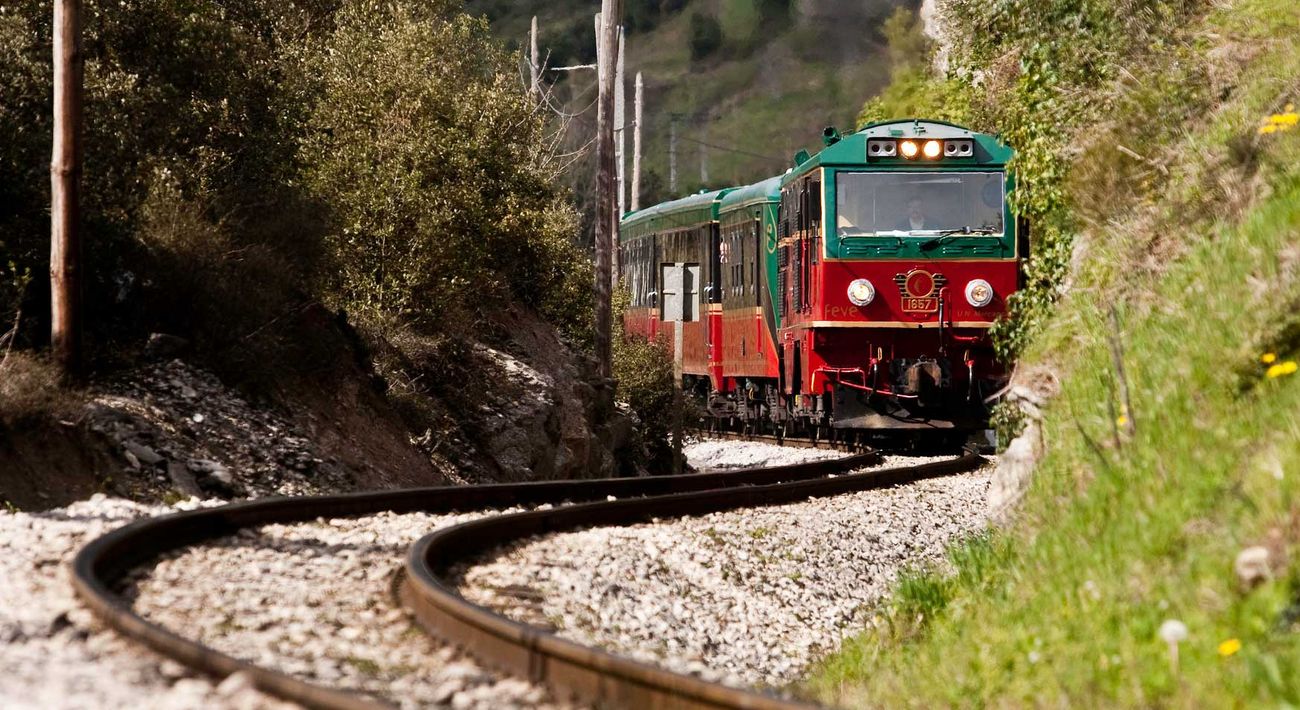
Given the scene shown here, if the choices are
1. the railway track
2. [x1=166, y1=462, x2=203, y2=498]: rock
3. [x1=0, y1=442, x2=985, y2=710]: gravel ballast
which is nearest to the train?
the railway track

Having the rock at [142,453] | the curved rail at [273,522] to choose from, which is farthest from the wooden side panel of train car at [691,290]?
the rock at [142,453]

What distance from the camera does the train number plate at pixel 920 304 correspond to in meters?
20.7

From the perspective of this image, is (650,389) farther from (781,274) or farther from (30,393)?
(30,393)

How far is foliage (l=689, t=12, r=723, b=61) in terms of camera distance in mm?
101625

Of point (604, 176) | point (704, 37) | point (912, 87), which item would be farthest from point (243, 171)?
point (704, 37)

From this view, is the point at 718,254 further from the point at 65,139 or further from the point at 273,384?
the point at 65,139

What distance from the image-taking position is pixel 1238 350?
7.75m

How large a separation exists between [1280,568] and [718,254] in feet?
72.0

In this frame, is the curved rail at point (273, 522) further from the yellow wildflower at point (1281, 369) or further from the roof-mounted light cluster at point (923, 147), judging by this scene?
the yellow wildflower at point (1281, 369)

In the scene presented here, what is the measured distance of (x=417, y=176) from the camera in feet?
77.8

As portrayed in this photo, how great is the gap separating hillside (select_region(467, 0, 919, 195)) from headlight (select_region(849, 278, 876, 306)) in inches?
2639

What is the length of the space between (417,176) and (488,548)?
1356 cm

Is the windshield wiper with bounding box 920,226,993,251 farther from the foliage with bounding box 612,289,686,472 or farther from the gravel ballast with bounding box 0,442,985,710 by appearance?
the foliage with bounding box 612,289,686,472

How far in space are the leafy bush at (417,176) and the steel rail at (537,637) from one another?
1064 cm
